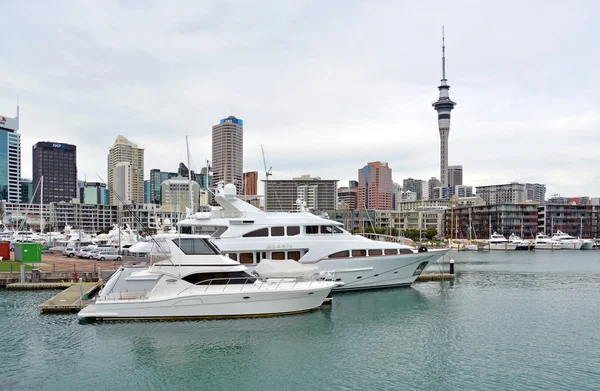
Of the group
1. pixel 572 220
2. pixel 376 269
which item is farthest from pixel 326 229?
pixel 572 220

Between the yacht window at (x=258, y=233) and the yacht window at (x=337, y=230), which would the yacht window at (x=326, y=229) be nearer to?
the yacht window at (x=337, y=230)

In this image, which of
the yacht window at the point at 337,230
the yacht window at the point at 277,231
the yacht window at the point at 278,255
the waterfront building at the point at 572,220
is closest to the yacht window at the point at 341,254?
the yacht window at the point at 337,230

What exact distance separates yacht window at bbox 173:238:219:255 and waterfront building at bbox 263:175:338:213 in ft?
492

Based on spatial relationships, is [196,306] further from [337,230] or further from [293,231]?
[337,230]

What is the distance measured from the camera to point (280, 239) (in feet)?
94.7

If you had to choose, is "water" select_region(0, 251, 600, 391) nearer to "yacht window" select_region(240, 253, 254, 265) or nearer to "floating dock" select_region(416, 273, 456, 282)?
"yacht window" select_region(240, 253, 254, 265)

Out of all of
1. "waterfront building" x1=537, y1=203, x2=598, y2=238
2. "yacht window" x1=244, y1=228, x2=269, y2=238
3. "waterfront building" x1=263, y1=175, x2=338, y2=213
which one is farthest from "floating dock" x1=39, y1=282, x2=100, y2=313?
"waterfront building" x1=263, y1=175, x2=338, y2=213

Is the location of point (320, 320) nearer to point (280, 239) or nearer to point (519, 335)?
point (280, 239)

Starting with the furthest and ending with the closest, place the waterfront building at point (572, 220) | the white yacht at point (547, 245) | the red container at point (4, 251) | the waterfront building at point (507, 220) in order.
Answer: the waterfront building at point (572, 220) → the waterfront building at point (507, 220) → the white yacht at point (547, 245) → the red container at point (4, 251)

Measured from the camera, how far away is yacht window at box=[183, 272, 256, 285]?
23.0 m

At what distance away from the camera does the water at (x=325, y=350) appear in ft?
50.9

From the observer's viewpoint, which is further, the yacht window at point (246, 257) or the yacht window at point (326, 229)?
the yacht window at point (326, 229)

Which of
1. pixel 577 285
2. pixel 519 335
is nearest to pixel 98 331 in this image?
pixel 519 335

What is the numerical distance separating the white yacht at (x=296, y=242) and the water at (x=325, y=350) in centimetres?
328
